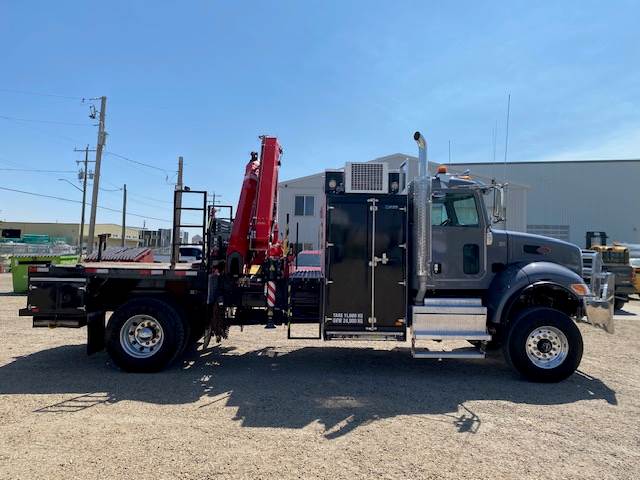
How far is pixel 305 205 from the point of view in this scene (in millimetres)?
25125

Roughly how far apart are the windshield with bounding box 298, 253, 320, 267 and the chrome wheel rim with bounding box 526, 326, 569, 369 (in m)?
4.41

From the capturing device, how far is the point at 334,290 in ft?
21.8

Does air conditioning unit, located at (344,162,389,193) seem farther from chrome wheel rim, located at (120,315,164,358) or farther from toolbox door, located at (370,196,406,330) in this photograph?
chrome wheel rim, located at (120,315,164,358)

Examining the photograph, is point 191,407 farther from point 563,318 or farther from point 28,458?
point 563,318

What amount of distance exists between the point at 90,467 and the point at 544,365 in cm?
563

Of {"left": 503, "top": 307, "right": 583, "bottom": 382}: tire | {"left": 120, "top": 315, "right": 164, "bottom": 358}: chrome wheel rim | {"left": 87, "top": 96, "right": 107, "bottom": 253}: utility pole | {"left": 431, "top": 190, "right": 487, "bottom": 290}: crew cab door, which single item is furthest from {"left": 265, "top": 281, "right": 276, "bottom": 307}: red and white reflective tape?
{"left": 87, "top": 96, "right": 107, "bottom": 253}: utility pole

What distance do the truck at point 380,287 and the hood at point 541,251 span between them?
0.02 meters

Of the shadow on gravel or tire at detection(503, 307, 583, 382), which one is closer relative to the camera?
the shadow on gravel

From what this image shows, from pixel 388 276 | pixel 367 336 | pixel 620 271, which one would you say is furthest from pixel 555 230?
pixel 367 336

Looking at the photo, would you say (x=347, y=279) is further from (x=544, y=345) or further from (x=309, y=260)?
(x=309, y=260)

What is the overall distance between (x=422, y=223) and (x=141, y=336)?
4342 mm

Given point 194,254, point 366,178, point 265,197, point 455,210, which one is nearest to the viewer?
point 366,178

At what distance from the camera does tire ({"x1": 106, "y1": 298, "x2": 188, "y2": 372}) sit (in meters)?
6.61

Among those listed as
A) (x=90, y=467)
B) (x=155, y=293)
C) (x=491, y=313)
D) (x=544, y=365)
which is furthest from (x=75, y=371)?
(x=544, y=365)
